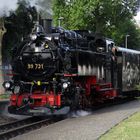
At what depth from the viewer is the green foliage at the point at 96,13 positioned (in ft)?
132

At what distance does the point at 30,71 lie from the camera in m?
17.9

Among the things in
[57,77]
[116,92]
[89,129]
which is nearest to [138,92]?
[116,92]

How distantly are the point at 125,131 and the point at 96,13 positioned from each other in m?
28.9

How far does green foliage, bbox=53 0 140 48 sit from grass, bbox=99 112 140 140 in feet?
85.3

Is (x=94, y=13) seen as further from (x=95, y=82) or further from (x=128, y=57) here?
(x=95, y=82)

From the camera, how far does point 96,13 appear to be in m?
40.8

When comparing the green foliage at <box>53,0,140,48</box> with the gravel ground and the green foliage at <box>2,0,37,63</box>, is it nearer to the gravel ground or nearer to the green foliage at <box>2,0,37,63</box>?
the green foliage at <box>2,0,37,63</box>

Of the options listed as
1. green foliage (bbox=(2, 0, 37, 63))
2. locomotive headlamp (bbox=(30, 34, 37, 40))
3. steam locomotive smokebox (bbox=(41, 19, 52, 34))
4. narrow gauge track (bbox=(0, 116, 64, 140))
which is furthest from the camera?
green foliage (bbox=(2, 0, 37, 63))

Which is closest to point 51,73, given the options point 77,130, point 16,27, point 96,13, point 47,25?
point 47,25

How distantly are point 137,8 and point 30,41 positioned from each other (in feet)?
87.3

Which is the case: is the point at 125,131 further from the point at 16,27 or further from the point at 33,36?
the point at 16,27

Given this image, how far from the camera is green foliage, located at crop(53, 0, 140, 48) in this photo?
132 ft

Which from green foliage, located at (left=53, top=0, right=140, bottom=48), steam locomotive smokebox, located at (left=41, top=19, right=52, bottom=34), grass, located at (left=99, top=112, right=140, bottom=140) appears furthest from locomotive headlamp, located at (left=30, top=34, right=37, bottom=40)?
green foliage, located at (left=53, top=0, right=140, bottom=48)

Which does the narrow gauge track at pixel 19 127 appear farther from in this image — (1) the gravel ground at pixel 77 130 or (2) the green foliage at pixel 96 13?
(2) the green foliage at pixel 96 13
